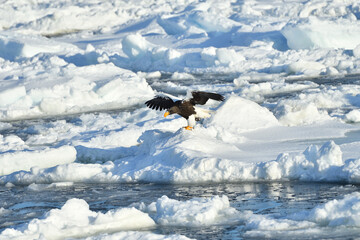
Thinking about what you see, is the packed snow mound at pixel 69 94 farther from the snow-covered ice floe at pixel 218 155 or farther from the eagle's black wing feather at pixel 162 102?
the eagle's black wing feather at pixel 162 102

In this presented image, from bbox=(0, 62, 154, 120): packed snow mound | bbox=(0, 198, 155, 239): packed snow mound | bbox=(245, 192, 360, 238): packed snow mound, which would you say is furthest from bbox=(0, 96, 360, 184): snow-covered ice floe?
bbox=(0, 62, 154, 120): packed snow mound

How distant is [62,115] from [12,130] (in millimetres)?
2213

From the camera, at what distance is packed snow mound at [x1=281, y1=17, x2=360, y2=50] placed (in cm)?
2608

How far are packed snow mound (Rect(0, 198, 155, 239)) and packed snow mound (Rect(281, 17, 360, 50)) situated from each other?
66.3 ft

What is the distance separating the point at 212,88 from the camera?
21.6m

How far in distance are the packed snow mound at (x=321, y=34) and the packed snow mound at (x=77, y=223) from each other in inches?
795

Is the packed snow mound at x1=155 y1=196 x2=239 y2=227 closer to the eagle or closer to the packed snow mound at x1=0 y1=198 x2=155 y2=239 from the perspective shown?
the packed snow mound at x1=0 y1=198 x2=155 y2=239

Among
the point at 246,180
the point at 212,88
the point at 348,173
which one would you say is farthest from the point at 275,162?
the point at 212,88

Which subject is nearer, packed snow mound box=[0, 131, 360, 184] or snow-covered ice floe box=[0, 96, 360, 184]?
packed snow mound box=[0, 131, 360, 184]

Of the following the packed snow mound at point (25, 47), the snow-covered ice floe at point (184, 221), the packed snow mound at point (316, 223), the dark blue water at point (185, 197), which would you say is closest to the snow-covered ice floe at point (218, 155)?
the dark blue water at point (185, 197)

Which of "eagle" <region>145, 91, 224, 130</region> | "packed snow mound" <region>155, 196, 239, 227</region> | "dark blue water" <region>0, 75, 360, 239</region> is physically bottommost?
"dark blue water" <region>0, 75, 360, 239</region>

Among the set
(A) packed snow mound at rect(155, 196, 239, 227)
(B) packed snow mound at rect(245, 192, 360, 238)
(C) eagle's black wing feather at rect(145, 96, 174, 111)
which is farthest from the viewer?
(C) eagle's black wing feather at rect(145, 96, 174, 111)

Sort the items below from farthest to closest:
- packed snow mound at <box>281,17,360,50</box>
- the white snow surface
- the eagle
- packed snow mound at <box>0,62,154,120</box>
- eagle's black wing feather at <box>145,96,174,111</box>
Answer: packed snow mound at <box>281,17,360,50</box> < packed snow mound at <box>0,62,154,120</box> < eagle's black wing feather at <box>145,96,174,111</box> < the eagle < the white snow surface

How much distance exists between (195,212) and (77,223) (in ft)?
3.96
